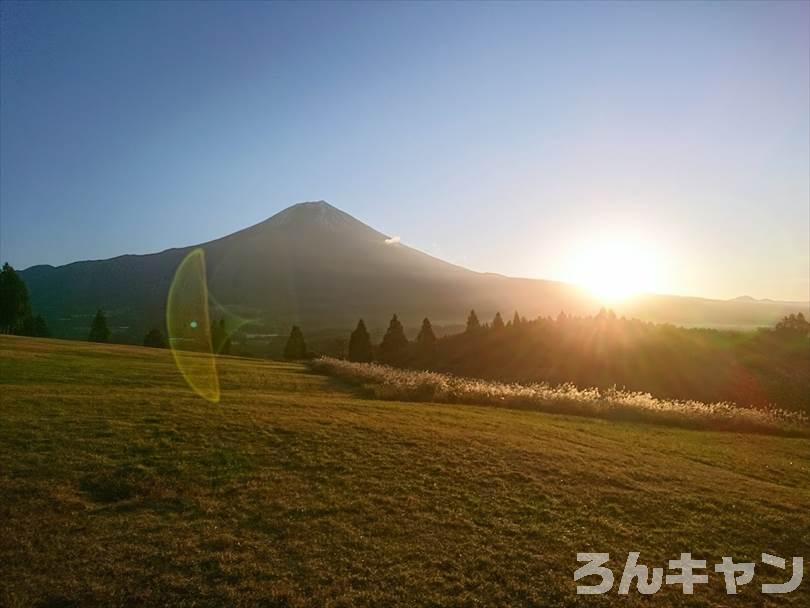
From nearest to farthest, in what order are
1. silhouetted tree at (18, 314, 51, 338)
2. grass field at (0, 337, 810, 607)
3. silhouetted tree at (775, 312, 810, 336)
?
grass field at (0, 337, 810, 607) → silhouetted tree at (775, 312, 810, 336) → silhouetted tree at (18, 314, 51, 338)

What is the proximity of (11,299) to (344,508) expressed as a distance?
7923 cm

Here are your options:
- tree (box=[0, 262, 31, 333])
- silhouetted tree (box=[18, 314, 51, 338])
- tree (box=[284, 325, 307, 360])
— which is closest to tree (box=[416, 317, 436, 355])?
tree (box=[284, 325, 307, 360])

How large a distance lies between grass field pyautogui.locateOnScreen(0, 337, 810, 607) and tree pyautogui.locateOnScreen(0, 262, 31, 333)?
211 feet

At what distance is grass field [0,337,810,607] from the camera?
309 inches

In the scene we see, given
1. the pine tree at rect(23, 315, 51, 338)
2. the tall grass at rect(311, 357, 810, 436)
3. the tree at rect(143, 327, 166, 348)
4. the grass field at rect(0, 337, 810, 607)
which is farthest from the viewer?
the tree at rect(143, 327, 166, 348)

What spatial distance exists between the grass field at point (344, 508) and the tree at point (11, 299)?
64246 mm

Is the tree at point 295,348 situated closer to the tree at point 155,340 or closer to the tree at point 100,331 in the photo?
the tree at point 155,340

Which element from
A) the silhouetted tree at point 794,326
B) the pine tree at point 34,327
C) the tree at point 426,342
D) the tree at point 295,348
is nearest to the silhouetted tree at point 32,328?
the pine tree at point 34,327

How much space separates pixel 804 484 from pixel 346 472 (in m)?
13.3

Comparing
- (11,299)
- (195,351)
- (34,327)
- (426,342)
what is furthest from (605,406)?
(34,327)

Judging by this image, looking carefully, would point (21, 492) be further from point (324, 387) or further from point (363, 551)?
point (324, 387)

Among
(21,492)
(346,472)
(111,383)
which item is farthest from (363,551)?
(111,383)

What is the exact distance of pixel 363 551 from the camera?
883 centimetres

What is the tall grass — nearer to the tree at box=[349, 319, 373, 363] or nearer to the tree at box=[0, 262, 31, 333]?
the tree at box=[349, 319, 373, 363]
